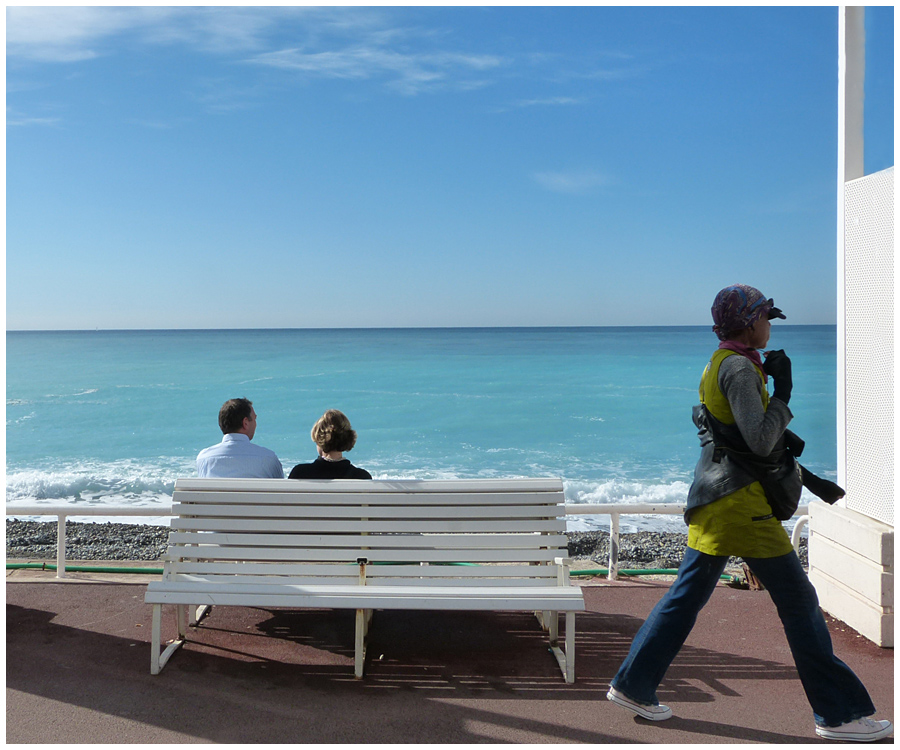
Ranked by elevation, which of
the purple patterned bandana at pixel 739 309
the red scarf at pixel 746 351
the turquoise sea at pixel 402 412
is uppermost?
the purple patterned bandana at pixel 739 309

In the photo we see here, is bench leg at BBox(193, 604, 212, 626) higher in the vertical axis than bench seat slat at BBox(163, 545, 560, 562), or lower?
lower

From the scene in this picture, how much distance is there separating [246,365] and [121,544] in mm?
54441

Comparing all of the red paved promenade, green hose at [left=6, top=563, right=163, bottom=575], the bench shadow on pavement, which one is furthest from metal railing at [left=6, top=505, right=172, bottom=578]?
the bench shadow on pavement

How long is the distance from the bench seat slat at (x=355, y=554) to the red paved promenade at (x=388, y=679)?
Answer: 484mm

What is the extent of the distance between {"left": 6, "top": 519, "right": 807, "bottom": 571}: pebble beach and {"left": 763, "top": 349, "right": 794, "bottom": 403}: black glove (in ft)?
17.6

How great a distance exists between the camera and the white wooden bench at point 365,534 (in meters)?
3.90

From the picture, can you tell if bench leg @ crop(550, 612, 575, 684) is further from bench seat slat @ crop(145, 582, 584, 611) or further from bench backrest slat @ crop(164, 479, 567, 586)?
Result: bench backrest slat @ crop(164, 479, 567, 586)

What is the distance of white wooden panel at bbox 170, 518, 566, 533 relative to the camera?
4039 millimetres

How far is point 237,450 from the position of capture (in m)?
4.65

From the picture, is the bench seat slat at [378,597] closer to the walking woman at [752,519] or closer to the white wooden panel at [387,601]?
the white wooden panel at [387,601]

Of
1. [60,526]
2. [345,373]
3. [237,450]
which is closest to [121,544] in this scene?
[60,526]

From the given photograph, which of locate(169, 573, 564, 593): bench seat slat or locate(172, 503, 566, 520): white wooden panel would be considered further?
locate(172, 503, 566, 520): white wooden panel

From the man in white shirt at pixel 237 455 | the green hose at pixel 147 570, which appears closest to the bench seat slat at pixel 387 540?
the man in white shirt at pixel 237 455

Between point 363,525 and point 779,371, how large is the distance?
6.81ft
